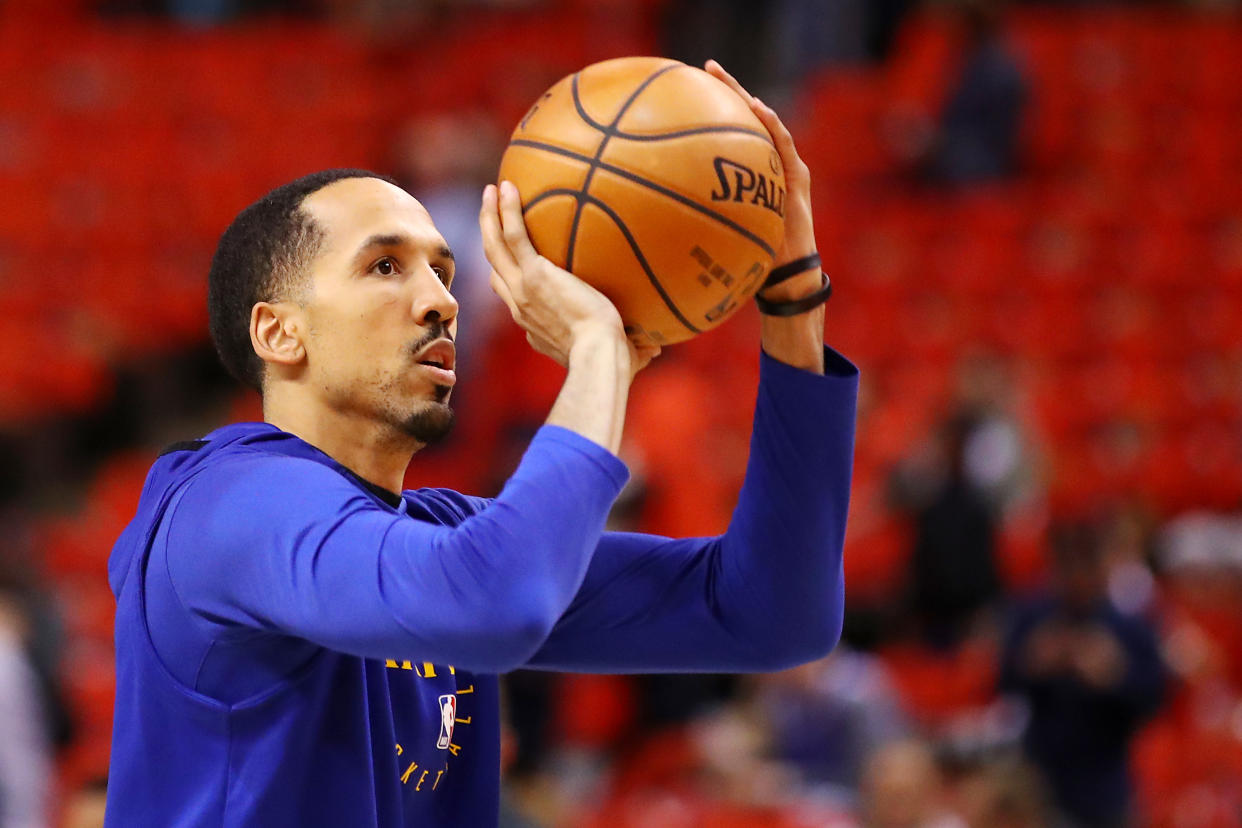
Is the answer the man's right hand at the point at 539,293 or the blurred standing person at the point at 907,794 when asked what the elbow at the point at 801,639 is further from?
the blurred standing person at the point at 907,794

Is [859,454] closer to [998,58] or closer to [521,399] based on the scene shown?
[521,399]

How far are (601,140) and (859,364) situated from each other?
754 centimetres

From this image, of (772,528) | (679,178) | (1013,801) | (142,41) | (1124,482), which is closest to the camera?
(679,178)

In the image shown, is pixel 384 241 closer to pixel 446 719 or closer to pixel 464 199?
pixel 446 719

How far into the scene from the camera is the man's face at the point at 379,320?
7.58ft

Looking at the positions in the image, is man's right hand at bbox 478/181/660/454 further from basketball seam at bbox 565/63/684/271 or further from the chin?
the chin

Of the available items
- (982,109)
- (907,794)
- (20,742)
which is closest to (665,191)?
(907,794)

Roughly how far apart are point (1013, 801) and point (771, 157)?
155 inches

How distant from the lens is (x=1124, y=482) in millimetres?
8758

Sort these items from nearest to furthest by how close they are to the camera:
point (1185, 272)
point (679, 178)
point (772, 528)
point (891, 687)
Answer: point (679, 178) → point (772, 528) → point (891, 687) → point (1185, 272)

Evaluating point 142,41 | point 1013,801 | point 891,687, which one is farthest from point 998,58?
point 142,41

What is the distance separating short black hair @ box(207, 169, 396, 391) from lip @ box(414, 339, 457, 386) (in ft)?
0.75

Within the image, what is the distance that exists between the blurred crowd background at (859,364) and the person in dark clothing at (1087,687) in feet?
0.04

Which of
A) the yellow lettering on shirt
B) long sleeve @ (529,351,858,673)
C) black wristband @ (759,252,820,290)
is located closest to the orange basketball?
black wristband @ (759,252,820,290)
